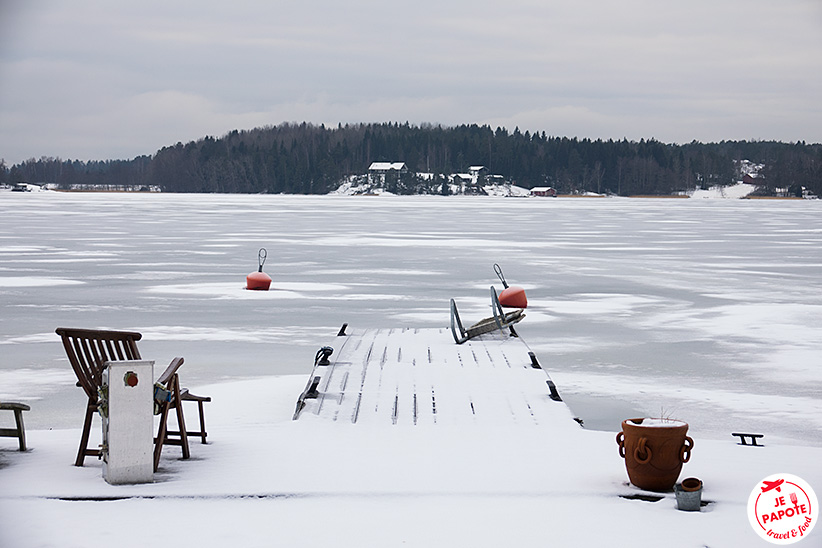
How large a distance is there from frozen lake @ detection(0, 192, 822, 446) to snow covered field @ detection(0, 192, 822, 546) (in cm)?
5

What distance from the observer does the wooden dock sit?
22.6 ft

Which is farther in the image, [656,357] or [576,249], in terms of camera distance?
[576,249]

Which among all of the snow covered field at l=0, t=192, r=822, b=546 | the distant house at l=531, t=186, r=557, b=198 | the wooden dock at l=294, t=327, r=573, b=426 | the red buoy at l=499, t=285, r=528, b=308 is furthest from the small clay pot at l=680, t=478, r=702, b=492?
the distant house at l=531, t=186, r=557, b=198

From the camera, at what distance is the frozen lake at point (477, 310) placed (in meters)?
8.28

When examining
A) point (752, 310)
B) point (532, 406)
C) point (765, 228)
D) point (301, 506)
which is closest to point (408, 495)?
point (301, 506)

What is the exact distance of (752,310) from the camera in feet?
44.9

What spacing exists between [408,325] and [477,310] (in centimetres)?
163

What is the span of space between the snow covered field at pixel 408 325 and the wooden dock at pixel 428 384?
40 cm

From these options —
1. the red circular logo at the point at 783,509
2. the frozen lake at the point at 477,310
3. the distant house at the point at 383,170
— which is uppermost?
the distant house at the point at 383,170

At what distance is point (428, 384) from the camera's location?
7.94 metres

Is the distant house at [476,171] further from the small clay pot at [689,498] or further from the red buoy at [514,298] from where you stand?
the small clay pot at [689,498]

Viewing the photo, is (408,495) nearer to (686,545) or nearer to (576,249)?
(686,545)

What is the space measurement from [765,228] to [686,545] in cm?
3824

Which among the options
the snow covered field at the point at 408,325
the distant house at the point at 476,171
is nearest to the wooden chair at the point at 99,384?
the snow covered field at the point at 408,325
